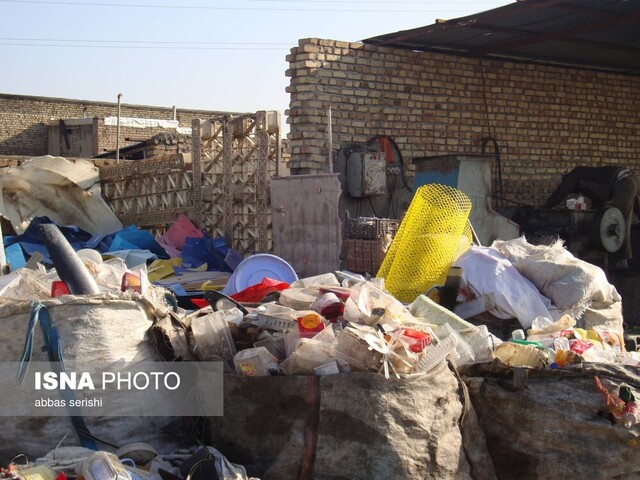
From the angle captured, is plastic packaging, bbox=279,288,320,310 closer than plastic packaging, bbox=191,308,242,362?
No

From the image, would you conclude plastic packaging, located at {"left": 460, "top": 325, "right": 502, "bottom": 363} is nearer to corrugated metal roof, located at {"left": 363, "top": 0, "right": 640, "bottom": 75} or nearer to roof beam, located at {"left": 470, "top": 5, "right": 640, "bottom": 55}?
corrugated metal roof, located at {"left": 363, "top": 0, "right": 640, "bottom": 75}

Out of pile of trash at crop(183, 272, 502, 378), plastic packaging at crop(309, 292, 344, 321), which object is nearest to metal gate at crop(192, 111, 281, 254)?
pile of trash at crop(183, 272, 502, 378)

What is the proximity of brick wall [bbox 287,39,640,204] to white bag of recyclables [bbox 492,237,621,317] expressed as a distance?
424 centimetres

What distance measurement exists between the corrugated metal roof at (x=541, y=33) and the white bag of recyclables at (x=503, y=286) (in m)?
4.29

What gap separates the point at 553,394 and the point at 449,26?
6.38m

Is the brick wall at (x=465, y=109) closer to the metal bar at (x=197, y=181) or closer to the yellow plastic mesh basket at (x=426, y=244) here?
the metal bar at (x=197, y=181)

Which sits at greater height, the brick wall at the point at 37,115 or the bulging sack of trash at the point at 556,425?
the brick wall at the point at 37,115

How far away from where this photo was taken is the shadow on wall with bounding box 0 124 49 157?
2541cm

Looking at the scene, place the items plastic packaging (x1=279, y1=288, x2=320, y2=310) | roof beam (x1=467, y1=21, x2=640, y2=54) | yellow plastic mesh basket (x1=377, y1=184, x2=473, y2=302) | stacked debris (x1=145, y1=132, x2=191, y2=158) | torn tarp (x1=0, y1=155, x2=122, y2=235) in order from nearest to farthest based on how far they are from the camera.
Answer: plastic packaging (x1=279, y1=288, x2=320, y2=310) < yellow plastic mesh basket (x1=377, y1=184, x2=473, y2=302) < roof beam (x1=467, y1=21, x2=640, y2=54) < torn tarp (x1=0, y1=155, x2=122, y2=235) < stacked debris (x1=145, y1=132, x2=191, y2=158)

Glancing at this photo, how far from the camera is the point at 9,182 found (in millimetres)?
12258

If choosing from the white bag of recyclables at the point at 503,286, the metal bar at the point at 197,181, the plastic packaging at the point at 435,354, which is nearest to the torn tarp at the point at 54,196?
the metal bar at the point at 197,181

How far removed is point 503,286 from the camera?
568cm

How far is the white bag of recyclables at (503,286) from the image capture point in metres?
5.61

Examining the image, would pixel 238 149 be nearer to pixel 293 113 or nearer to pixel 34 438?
pixel 293 113
